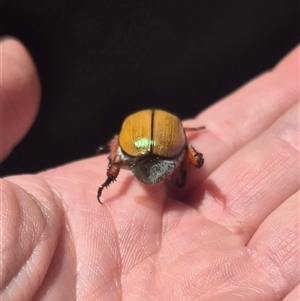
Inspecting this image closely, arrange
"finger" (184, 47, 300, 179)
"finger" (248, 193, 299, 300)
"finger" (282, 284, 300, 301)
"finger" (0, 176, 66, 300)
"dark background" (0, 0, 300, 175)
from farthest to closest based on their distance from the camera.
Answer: "dark background" (0, 0, 300, 175)
"finger" (184, 47, 300, 179)
"finger" (248, 193, 299, 300)
"finger" (282, 284, 300, 301)
"finger" (0, 176, 66, 300)

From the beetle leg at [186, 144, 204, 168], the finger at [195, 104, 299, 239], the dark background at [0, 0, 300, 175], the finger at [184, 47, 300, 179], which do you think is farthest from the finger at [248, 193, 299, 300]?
the dark background at [0, 0, 300, 175]

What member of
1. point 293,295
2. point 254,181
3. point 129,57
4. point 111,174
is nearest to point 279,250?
point 293,295

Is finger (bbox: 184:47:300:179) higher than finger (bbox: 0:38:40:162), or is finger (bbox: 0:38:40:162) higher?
finger (bbox: 0:38:40:162)

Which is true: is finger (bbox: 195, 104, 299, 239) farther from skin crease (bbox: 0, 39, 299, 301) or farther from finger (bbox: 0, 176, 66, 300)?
finger (bbox: 0, 176, 66, 300)

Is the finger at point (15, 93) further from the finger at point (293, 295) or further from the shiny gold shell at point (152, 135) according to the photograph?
the finger at point (293, 295)

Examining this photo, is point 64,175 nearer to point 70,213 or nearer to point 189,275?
point 70,213

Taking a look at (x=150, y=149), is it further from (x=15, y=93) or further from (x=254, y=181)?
(x=15, y=93)
